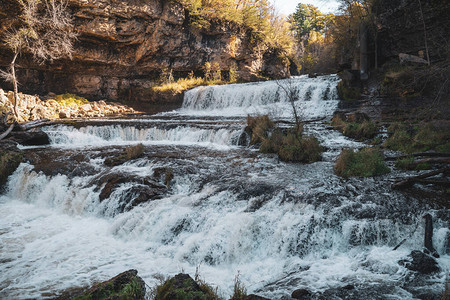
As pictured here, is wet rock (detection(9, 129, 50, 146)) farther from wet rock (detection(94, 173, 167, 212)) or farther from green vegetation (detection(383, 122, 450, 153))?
green vegetation (detection(383, 122, 450, 153))

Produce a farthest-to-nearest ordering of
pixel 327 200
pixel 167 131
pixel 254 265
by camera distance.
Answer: pixel 167 131
pixel 327 200
pixel 254 265

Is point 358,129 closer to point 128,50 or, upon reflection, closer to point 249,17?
point 128,50

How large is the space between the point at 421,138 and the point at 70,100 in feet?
73.2

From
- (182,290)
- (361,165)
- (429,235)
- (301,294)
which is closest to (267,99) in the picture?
(361,165)

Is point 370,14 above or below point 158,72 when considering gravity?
above

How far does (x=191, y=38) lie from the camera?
2505cm

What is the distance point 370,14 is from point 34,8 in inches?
840

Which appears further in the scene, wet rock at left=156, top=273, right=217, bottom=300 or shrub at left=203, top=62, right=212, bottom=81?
shrub at left=203, top=62, right=212, bottom=81

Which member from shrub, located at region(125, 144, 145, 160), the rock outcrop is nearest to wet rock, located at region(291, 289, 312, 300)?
shrub, located at region(125, 144, 145, 160)

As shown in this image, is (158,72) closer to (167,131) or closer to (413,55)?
(167,131)

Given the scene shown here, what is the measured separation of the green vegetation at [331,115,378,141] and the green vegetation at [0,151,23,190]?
12690mm

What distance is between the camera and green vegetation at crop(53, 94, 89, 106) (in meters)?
20.5

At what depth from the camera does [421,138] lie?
8844 millimetres

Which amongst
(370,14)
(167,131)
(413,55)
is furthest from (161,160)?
(370,14)
